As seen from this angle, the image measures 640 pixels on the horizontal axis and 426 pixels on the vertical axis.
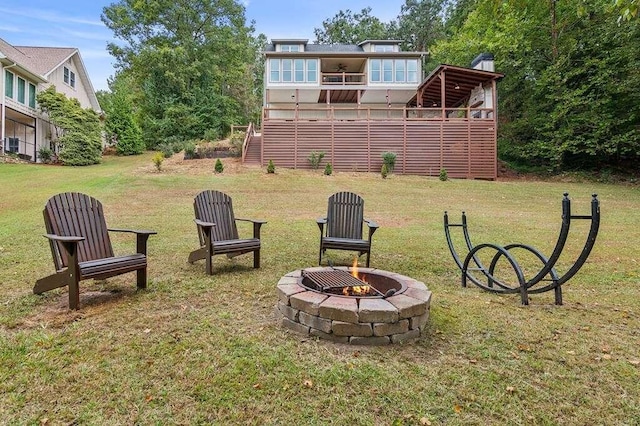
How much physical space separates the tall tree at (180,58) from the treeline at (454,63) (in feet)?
0.25

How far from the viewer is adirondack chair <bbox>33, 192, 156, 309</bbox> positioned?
3299 millimetres

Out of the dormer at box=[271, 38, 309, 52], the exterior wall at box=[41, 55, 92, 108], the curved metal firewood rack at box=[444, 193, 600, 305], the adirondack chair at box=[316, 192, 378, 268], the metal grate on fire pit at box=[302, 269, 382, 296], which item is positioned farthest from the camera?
the dormer at box=[271, 38, 309, 52]

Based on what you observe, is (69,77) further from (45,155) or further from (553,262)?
(553,262)

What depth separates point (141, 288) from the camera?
13.1ft

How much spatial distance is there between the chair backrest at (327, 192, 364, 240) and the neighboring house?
18627 mm

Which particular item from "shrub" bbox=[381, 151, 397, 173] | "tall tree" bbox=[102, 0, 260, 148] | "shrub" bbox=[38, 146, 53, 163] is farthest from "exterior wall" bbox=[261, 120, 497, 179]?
"shrub" bbox=[38, 146, 53, 163]

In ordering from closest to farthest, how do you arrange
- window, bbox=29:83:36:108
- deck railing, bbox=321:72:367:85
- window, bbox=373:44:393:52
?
1. window, bbox=29:83:36:108
2. deck railing, bbox=321:72:367:85
3. window, bbox=373:44:393:52

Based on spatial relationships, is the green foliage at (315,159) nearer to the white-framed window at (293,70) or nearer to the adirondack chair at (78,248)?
the white-framed window at (293,70)

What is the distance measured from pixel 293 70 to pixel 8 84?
581 inches

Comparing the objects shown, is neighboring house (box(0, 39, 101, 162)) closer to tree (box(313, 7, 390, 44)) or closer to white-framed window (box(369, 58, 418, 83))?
white-framed window (box(369, 58, 418, 83))

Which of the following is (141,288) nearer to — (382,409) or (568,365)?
(382,409)

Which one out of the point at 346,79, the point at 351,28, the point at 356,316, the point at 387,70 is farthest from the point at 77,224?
the point at 351,28

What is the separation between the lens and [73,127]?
18562mm

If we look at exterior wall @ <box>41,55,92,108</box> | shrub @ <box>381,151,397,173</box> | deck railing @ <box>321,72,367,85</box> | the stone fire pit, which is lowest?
the stone fire pit
